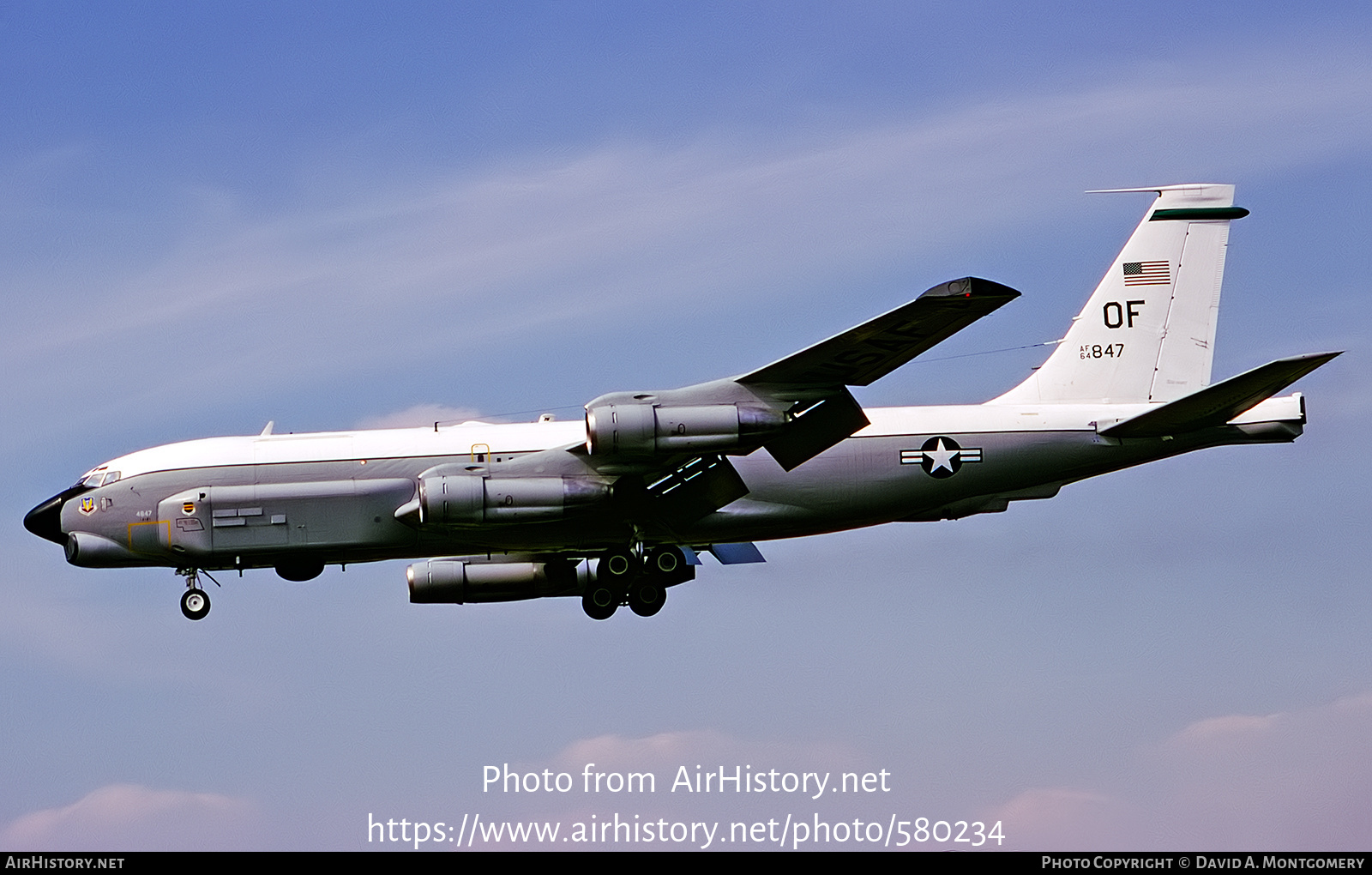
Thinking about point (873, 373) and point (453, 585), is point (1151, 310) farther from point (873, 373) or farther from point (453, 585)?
point (453, 585)

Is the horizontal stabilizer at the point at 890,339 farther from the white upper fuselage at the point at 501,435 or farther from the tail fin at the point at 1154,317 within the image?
the tail fin at the point at 1154,317

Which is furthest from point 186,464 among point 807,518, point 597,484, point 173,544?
point 807,518

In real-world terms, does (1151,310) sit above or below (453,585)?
above

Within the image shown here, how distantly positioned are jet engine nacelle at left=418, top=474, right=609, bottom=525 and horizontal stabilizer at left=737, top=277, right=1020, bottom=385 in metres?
4.42

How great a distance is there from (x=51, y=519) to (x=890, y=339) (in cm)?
1878

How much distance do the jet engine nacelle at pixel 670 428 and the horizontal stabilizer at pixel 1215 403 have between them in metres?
9.19

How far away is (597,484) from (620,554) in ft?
8.81

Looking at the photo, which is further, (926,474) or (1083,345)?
(1083,345)

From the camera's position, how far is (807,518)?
40.8m

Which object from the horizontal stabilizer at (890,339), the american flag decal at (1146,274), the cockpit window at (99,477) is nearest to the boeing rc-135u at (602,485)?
the cockpit window at (99,477)

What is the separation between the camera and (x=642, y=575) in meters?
40.4

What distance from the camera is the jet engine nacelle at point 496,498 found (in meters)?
37.6
